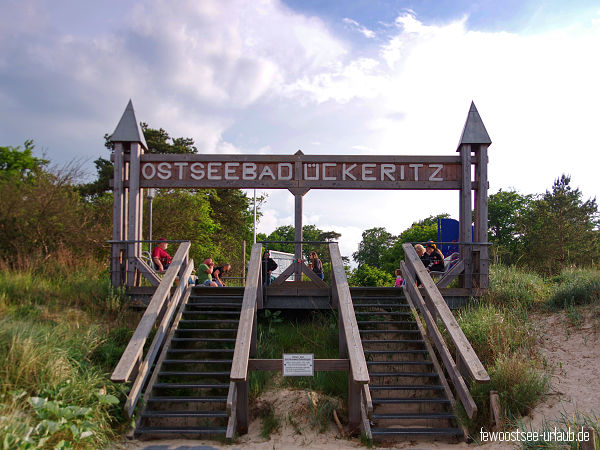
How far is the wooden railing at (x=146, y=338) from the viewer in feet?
19.8

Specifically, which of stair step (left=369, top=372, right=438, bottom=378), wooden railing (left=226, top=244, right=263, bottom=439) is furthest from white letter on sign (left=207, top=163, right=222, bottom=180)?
stair step (left=369, top=372, right=438, bottom=378)

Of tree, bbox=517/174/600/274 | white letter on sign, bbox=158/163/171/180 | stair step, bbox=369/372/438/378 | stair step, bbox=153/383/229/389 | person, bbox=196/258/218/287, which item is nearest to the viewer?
stair step, bbox=153/383/229/389

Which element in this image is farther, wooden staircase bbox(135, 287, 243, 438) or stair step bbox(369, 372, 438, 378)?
stair step bbox(369, 372, 438, 378)

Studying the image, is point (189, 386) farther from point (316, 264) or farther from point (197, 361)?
point (316, 264)

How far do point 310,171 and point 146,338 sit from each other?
5107 millimetres

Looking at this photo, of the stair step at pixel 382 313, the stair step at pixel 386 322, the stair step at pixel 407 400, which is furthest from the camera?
the stair step at pixel 382 313

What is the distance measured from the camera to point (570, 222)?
32.7 m

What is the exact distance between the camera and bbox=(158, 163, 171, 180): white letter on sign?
10.5m

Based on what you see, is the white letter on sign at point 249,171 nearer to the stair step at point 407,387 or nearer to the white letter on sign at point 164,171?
the white letter on sign at point 164,171

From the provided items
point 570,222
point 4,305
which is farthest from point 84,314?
point 570,222

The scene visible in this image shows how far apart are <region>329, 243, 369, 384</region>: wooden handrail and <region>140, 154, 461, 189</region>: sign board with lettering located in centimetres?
236

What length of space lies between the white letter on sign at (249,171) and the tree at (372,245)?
63.6 m

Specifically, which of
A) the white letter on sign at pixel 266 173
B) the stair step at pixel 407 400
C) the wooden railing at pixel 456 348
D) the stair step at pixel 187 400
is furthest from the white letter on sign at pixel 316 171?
the stair step at pixel 187 400

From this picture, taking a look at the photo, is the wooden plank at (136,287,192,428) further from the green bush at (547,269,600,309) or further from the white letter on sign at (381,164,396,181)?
the green bush at (547,269,600,309)
